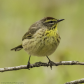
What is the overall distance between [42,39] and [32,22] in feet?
5.64

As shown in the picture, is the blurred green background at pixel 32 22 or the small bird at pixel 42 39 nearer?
the small bird at pixel 42 39

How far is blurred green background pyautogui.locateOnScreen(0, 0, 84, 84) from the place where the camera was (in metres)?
4.46

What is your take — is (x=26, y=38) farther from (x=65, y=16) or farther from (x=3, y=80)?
(x=65, y=16)

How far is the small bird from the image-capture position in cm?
378

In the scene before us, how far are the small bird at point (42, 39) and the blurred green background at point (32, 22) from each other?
0.65 metres

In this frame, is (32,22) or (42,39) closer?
(42,39)

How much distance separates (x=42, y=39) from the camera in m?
3.79

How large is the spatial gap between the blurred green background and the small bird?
2.13 feet

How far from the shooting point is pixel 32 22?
541cm

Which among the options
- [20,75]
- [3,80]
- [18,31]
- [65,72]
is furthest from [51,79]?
[18,31]

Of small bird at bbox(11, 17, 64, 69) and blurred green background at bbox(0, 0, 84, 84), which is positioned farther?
blurred green background at bbox(0, 0, 84, 84)

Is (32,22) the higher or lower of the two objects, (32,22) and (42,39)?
the higher

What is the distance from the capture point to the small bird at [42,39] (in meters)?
3.78

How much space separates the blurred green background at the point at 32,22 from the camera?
175 inches
